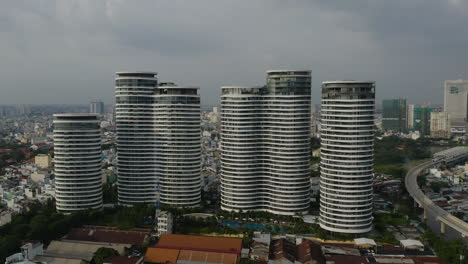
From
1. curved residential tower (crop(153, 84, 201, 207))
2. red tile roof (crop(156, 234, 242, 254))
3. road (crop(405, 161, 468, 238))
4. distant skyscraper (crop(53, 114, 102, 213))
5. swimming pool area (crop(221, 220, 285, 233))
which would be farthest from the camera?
curved residential tower (crop(153, 84, 201, 207))

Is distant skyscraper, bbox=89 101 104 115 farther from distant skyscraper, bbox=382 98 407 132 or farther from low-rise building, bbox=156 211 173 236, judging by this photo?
low-rise building, bbox=156 211 173 236

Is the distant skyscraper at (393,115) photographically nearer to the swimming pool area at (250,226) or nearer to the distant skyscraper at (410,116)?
the distant skyscraper at (410,116)

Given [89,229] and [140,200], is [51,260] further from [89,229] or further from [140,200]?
[140,200]

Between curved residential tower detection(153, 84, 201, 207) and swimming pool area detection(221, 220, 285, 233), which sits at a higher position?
curved residential tower detection(153, 84, 201, 207)

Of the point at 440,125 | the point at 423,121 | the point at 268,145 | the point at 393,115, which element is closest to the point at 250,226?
the point at 268,145

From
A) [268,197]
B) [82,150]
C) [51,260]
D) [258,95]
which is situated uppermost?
[258,95]

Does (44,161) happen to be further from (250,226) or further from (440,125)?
(440,125)

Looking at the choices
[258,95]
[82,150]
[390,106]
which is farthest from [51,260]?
[390,106]

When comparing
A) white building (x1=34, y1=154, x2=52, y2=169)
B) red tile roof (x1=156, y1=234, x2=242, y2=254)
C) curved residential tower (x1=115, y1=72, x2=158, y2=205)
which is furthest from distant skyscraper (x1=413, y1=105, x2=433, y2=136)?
red tile roof (x1=156, y1=234, x2=242, y2=254)
